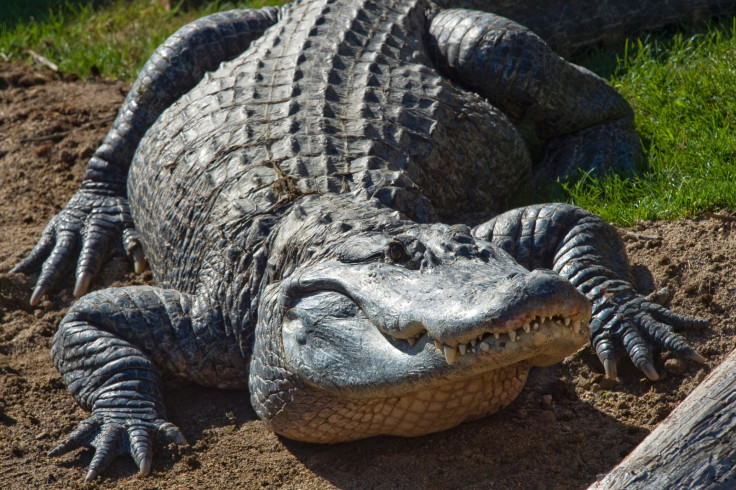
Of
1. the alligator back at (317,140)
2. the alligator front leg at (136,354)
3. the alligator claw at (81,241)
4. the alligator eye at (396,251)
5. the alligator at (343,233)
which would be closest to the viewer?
the alligator at (343,233)

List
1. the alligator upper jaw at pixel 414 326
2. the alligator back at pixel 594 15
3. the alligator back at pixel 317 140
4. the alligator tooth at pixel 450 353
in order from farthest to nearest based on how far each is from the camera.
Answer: the alligator back at pixel 594 15, the alligator back at pixel 317 140, the alligator tooth at pixel 450 353, the alligator upper jaw at pixel 414 326

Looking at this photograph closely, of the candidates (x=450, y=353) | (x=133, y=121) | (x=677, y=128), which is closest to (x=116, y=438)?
(x=450, y=353)

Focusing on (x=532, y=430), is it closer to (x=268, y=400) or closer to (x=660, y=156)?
(x=268, y=400)

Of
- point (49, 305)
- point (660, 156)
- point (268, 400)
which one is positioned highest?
point (660, 156)

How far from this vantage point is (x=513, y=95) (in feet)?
17.2

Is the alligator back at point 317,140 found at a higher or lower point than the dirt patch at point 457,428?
higher

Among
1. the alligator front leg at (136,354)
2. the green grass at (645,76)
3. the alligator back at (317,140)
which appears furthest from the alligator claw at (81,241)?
the green grass at (645,76)

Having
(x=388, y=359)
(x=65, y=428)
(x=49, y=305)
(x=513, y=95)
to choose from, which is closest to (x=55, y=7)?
(x=49, y=305)

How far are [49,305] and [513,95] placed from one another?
2.95m

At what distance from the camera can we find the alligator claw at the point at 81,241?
496 cm

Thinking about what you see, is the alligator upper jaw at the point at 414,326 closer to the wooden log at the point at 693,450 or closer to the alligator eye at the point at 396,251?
the alligator eye at the point at 396,251

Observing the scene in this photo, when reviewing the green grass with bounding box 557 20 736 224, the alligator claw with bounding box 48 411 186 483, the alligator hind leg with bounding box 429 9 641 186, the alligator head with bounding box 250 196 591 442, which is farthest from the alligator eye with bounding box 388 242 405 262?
the alligator hind leg with bounding box 429 9 641 186

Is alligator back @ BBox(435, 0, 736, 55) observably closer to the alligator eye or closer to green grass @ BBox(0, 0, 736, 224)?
green grass @ BBox(0, 0, 736, 224)

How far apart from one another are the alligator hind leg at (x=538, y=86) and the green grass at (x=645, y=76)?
0.74 ft
